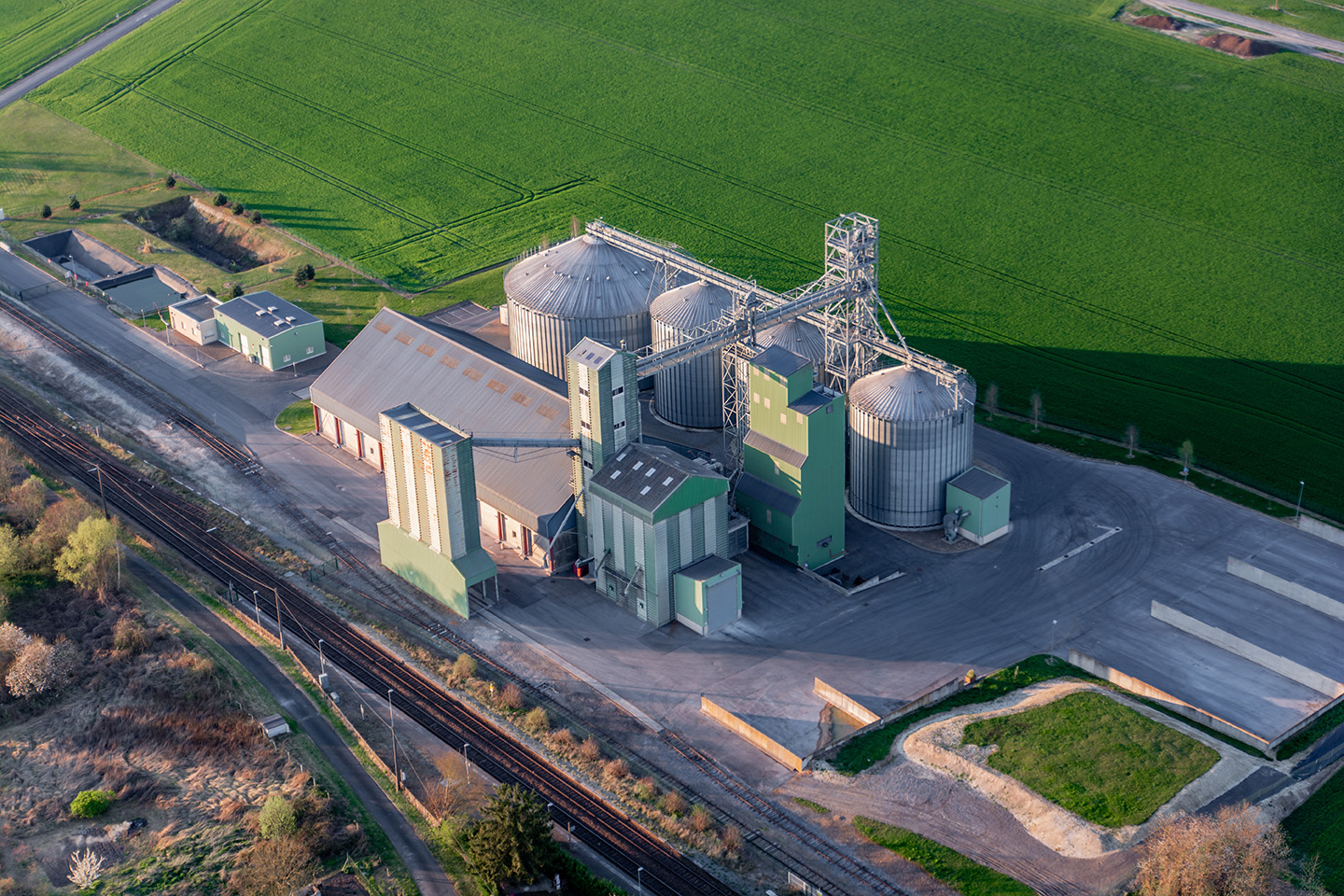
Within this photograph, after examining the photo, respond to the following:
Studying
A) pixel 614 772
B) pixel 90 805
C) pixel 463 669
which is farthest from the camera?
pixel 463 669

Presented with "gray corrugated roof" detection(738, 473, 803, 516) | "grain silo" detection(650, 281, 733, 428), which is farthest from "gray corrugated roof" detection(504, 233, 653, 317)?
"gray corrugated roof" detection(738, 473, 803, 516)

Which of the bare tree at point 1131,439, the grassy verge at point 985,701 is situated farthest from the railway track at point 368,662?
the bare tree at point 1131,439

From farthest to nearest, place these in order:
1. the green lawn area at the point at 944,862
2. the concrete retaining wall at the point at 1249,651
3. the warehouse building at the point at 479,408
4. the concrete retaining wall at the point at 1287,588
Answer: the warehouse building at the point at 479,408, the concrete retaining wall at the point at 1287,588, the concrete retaining wall at the point at 1249,651, the green lawn area at the point at 944,862

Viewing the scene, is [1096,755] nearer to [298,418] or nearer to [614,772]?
[614,772]

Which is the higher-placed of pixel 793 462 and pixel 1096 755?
pixel 793 462

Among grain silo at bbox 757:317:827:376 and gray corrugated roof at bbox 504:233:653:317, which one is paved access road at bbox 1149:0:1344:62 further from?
gray corrugated roof at bbox 504:233:653:317

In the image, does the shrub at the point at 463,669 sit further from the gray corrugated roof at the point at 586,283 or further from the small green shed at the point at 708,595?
the gray corrugated roof at the point at 586,283

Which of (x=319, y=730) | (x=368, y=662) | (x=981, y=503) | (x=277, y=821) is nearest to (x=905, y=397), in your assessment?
(x=981, y=503)
